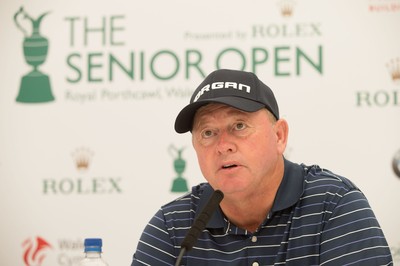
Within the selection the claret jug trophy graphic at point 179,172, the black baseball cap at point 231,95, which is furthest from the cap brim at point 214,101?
the claret jug trophy graphic at point 179,172

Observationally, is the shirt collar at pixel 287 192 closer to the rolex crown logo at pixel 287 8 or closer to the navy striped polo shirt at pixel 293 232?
the navy striped polo shirt at pixel 293 232

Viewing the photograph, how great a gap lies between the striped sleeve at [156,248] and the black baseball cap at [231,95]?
13.8 inches

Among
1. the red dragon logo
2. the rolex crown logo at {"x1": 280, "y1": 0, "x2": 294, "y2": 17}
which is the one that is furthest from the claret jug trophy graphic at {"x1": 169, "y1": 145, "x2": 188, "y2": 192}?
the rolex crown logo at {"x1": 280, "y1": 0, "x2": 294, "y2": 17}

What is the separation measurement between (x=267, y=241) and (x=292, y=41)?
1555mm

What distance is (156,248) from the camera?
2057 mm

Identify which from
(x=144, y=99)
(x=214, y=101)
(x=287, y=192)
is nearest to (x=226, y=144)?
(x=214, y=101)

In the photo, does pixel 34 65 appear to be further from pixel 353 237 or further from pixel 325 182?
pixel 353 237

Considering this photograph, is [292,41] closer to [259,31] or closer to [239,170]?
[259,31]

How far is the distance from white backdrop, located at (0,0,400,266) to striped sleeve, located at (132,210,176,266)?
118 cm

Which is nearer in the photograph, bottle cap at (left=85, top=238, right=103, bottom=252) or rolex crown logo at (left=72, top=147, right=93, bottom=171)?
bottle cap at (left=85, top=238, right=103, bottom=252)

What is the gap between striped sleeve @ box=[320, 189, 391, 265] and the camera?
66.9 inches

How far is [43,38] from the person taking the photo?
351 centimetres

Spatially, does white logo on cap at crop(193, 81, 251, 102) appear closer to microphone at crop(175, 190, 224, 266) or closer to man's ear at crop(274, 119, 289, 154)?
man's ear at crop(274, 119, 289, 154)

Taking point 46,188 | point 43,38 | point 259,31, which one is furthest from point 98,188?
point 259,31
